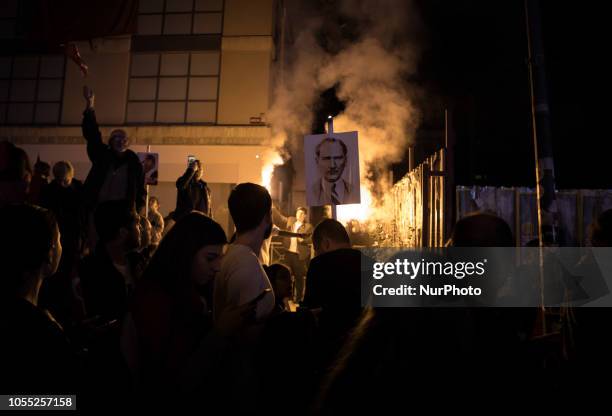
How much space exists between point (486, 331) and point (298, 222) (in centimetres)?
933

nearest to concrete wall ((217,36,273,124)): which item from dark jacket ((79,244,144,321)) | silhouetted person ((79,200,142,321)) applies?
silhouetted person ((79,200,142,321))

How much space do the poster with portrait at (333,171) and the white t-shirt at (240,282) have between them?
350 centimetres

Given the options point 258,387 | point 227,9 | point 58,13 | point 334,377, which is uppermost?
point 227,9

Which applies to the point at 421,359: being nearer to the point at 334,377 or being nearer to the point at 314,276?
the point at 334,377

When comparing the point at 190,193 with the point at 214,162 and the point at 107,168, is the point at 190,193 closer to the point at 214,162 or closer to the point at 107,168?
the point at 107,168

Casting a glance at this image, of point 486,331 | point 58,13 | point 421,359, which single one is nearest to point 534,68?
point 486,331

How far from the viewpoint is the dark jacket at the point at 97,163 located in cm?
544

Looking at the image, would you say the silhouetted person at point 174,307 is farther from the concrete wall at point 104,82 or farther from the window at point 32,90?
the window at point 32,90

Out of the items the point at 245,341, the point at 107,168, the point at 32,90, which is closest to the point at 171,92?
the point at 32,90

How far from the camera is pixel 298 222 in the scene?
11.2 metres

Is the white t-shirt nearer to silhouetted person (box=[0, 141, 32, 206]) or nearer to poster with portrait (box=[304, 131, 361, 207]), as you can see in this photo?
silhouetted person (box=[0, 141, 32, 206])

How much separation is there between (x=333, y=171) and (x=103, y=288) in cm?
355

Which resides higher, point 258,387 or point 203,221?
point 203,221
